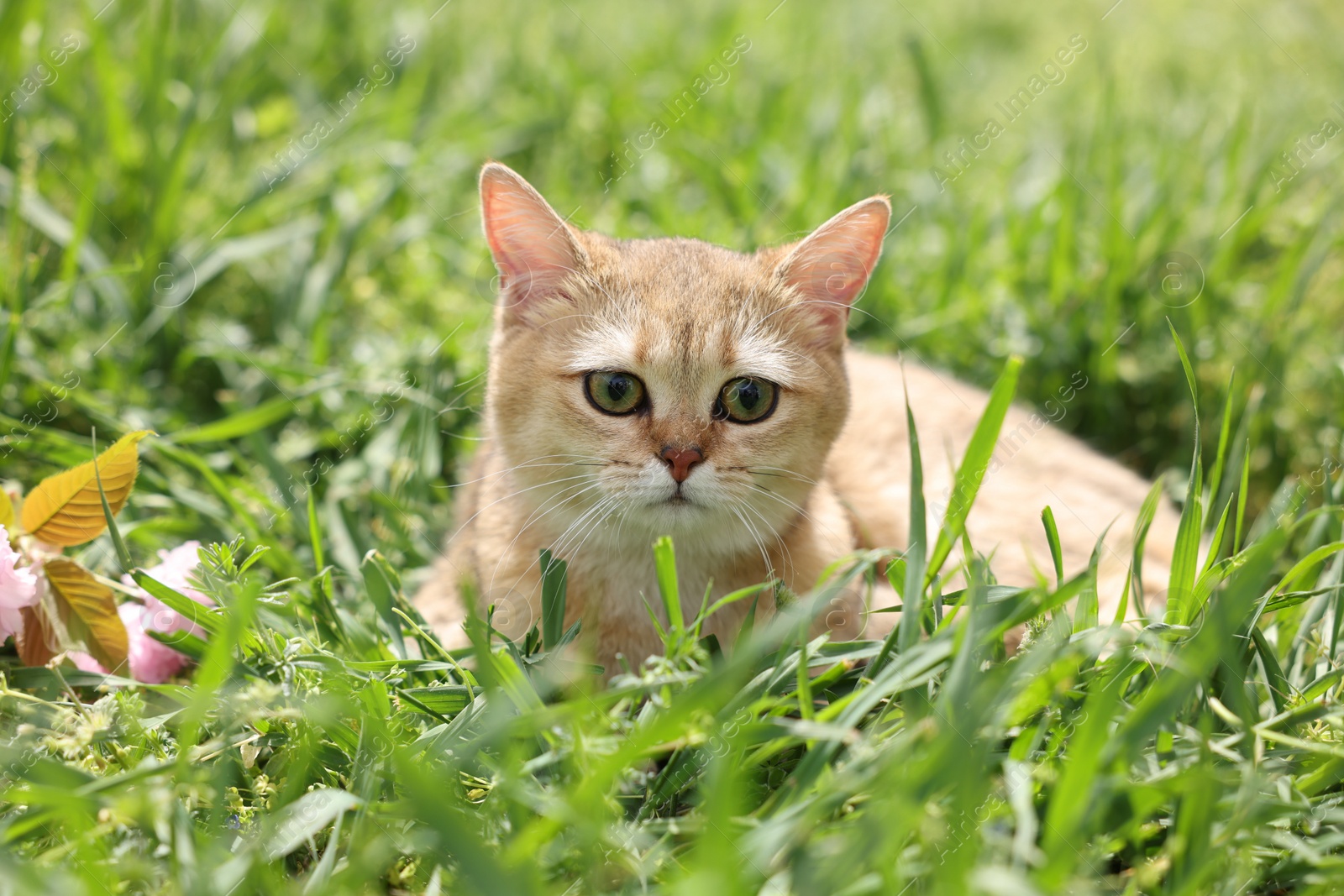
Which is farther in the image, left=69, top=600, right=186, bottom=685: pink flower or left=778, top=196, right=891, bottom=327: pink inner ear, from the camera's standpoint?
left=778, top=196, right=891, bottom=327: pink inner ear

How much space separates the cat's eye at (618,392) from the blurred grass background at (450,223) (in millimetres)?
821

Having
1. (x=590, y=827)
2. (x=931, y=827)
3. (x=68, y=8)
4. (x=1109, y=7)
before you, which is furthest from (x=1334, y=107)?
(x=68, y=8)

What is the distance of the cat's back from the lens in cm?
261

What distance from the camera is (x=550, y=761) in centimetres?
160

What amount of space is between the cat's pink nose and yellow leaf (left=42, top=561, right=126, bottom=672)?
117 cm

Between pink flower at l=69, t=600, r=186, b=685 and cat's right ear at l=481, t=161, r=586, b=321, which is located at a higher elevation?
cat's right ear at l=481, t=161, r=586, b=321

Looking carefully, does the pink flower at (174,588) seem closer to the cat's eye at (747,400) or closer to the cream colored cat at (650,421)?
the cream colored cat at (650,421)

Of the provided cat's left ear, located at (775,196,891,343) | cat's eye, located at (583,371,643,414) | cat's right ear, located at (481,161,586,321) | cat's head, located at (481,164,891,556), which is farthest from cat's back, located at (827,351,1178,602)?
cat's right ear, located at (481,161,586,321)

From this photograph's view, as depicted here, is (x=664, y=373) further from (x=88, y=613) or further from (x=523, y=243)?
(x=88, y=613)

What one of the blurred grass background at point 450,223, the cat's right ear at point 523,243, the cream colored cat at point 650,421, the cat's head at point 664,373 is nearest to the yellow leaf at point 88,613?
the blurred grass background at point 450,223

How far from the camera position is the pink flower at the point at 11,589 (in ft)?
5.99

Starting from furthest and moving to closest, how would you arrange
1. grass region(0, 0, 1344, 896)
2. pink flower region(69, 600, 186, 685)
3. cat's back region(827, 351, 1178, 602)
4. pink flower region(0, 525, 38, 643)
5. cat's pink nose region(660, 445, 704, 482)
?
cat's back region(827, 351, 1178, 602) < pink flower region(69, 600, 186, 685) < cat's pink nose region(660, 445, 704, 482) < pink flower region(0, 525, 38, 643) < grass region(0, 0, 1344, 896)

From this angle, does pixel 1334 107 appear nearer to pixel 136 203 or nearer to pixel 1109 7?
pixel 1109 7

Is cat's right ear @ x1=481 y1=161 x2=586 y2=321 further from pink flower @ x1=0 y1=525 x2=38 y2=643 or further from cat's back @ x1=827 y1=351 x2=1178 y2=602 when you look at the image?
pink flower @ x1=0 y1=525 x2=38 y2=643
